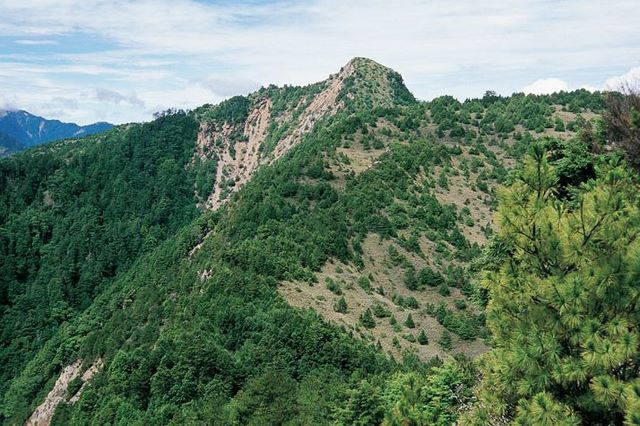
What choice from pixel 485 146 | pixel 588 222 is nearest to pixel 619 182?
pixel 588 222

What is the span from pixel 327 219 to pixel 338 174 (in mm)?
15627

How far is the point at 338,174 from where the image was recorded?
261 ft

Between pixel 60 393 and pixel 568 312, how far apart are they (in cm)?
7134

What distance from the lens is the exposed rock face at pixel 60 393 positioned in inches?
2542

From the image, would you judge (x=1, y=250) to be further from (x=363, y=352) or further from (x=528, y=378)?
(x=528, y=378)

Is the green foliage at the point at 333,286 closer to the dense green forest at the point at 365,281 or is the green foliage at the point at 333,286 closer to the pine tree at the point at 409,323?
the dense green forest at the point at 365,281

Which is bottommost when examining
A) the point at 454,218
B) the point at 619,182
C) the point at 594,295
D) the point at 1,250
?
the point at 1,250

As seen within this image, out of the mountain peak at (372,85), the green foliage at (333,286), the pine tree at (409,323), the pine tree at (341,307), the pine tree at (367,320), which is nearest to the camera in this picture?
the pine tree at (367,320)

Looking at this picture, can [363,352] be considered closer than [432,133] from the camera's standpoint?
Yes

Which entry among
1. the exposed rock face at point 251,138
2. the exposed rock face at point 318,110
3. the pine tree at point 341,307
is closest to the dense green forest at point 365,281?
the pine tree at point 341,307

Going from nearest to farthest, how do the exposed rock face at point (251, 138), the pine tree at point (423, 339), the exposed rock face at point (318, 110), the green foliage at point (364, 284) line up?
the pine tree at point (423, 339), the green foliage at point (364, 284), the exposed rock face at point (318, 110), the exposed rock face at point (251, 138)

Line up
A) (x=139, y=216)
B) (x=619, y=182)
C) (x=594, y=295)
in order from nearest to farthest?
1. (x=594, y=295)
2. (x=619, y=182)
3. (x=139, y=216)

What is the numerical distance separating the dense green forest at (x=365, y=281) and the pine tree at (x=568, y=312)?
5 cm

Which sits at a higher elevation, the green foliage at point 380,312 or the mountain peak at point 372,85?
the mountain peak at point 372,85
